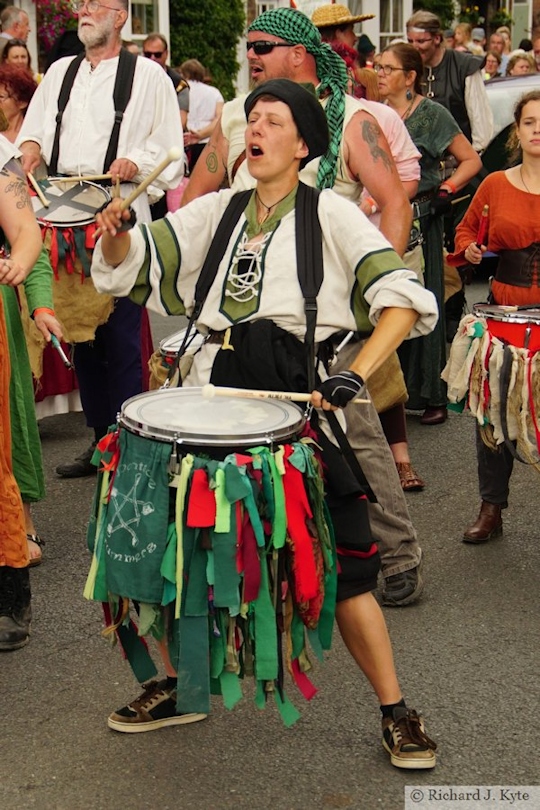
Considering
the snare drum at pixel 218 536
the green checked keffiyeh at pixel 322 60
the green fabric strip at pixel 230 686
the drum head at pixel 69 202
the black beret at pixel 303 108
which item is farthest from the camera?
the drum head at pixel 69 202

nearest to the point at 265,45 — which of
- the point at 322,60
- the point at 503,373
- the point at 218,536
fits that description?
the point at 322,60

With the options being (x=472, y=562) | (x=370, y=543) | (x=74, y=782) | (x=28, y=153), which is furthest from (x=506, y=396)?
(x=28, y=153)

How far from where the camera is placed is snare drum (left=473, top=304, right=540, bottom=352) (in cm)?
474

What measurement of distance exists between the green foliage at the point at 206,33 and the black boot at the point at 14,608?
53.8 feet

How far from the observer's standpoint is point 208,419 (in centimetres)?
331

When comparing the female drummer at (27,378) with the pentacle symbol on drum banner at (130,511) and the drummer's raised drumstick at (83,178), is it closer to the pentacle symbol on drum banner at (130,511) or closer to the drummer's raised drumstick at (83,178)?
the drummer's raised drumstick at (83,178)

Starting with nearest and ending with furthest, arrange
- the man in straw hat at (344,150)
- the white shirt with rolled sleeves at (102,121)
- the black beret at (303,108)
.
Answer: the black beret at (303,108) < the man in straw hat at (344,150) < the white shirt with rolled sleeves at (102,121)

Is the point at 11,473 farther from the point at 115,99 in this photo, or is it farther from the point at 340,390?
the point at 115,99

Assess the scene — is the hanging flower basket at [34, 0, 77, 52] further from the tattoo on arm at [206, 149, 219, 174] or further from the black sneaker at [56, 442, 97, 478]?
the tattoo on arm at [206, 149, 219, 174]

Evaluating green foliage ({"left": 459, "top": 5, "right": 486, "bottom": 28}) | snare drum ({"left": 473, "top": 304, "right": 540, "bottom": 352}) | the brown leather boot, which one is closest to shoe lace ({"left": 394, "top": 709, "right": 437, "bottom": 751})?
snare drum ({"left": 473, "top": 304, "right": 540, "bottom": 352})

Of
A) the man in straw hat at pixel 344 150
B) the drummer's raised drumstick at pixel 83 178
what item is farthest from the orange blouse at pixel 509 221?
the drummer's raised drumstick at pixel 83 178

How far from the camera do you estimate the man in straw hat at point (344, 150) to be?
15.0ft

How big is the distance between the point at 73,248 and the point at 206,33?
49.0 ft

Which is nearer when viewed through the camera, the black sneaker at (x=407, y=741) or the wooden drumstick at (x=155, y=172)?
the wooden drumstick at (x=155, y=172)
